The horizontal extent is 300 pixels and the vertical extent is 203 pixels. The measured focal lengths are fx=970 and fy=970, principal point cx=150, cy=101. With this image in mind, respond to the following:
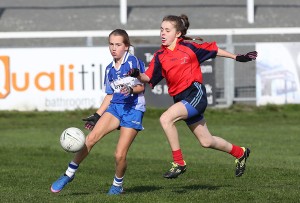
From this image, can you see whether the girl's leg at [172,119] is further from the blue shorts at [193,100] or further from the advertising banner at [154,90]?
the advertising banner at [154,90]

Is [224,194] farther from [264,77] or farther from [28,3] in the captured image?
[28,3]

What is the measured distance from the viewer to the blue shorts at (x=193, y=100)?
38.6 ft

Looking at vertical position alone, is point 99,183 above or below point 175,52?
below

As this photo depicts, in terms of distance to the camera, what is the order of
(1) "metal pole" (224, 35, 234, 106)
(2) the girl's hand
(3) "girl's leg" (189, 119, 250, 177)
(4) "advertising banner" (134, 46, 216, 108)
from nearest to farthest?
(2) the girl's hand → (3) "girl's leg" (189, 119, 250, 177) → (4) "advertising banner" (134, 46, 216, 108) → (1) "metal pole" (224, 35, 234, 106)

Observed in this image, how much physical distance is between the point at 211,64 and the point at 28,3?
16.0 m

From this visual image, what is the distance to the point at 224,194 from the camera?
11422 mm

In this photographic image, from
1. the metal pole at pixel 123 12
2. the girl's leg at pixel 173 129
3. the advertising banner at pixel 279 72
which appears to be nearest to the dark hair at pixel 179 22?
the girl's leg at pixel 173 129

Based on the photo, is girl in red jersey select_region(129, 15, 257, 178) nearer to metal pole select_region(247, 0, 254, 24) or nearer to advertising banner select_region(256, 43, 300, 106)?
advertising banner select_region(256, 43, 300, 106)

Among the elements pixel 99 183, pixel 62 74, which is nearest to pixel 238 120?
pixel 62 74

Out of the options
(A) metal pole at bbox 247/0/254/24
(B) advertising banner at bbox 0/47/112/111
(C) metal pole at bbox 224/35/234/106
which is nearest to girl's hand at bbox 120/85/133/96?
(B) advertising banner at bbox 0/47/112/111

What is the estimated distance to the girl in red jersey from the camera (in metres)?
11.7

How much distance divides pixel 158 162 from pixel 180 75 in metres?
6.37

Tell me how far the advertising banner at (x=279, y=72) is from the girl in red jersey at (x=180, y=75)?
14.5 m

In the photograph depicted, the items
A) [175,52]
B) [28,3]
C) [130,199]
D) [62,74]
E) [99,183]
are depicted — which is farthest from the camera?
[28,3]
